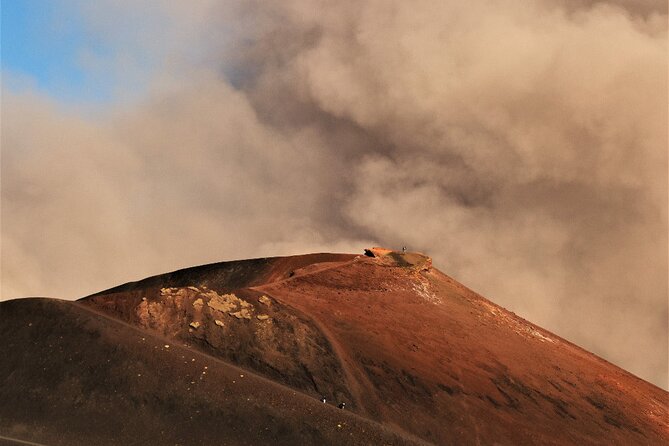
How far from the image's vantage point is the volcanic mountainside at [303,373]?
29406mm

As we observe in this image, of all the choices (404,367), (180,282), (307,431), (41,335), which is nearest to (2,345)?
(41,335)

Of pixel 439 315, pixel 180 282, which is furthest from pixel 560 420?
pixel 180 282

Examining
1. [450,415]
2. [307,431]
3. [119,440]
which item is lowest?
[119,440]

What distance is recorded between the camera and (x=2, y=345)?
3247 centimetres

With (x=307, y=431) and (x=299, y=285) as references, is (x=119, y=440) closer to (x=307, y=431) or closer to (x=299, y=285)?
(x=307, y=431)

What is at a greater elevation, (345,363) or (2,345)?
(345,363)

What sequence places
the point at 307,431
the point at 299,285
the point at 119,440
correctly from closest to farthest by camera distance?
the point at 119,440, the point at 307,431, the point at 299,285

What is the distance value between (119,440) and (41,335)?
339 inches

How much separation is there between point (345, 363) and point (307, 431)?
10244mm

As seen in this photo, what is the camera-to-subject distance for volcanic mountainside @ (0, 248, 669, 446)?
29406mm

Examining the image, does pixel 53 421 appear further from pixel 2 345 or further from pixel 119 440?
pixel 2 345

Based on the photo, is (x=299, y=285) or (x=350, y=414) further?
(x=299, y=285)

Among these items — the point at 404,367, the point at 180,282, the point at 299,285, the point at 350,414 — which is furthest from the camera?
the point at 180,282

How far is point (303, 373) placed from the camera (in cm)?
3744
